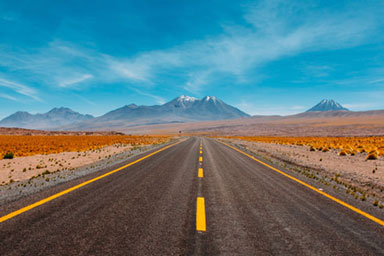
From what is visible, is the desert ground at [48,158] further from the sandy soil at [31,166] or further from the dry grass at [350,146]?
the dry grass at [350,146]

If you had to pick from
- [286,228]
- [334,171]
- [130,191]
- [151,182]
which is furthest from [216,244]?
[334,171]

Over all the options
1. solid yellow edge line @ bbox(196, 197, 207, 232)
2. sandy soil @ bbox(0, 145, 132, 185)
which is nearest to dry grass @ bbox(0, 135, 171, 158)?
sandy soil @ bbox(0, 145, 132, 185)

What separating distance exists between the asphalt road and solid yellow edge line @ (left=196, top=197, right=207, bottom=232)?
0.28 ft

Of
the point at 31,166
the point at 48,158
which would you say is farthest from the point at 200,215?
the point at 48,158

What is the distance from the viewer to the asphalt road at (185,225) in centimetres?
296

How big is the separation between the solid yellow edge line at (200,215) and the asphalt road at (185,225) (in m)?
0.09

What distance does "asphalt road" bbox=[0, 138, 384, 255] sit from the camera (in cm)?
296

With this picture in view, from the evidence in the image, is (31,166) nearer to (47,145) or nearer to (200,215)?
(200,215)

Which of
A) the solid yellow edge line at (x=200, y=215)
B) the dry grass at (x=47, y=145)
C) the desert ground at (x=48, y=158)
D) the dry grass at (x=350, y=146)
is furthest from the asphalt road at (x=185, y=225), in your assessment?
the dry grass at (x=47, y=145)

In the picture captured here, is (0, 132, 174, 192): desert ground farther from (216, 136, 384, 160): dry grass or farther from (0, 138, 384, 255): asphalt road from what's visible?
(216, 136, 384, 160): dry grass

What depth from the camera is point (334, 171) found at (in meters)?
9.69

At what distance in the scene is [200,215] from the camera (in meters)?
4.09

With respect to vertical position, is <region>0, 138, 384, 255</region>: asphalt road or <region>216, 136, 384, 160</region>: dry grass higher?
<region>0, 138, 384, 255</region>: asphalt road

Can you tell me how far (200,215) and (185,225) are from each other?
51cm
